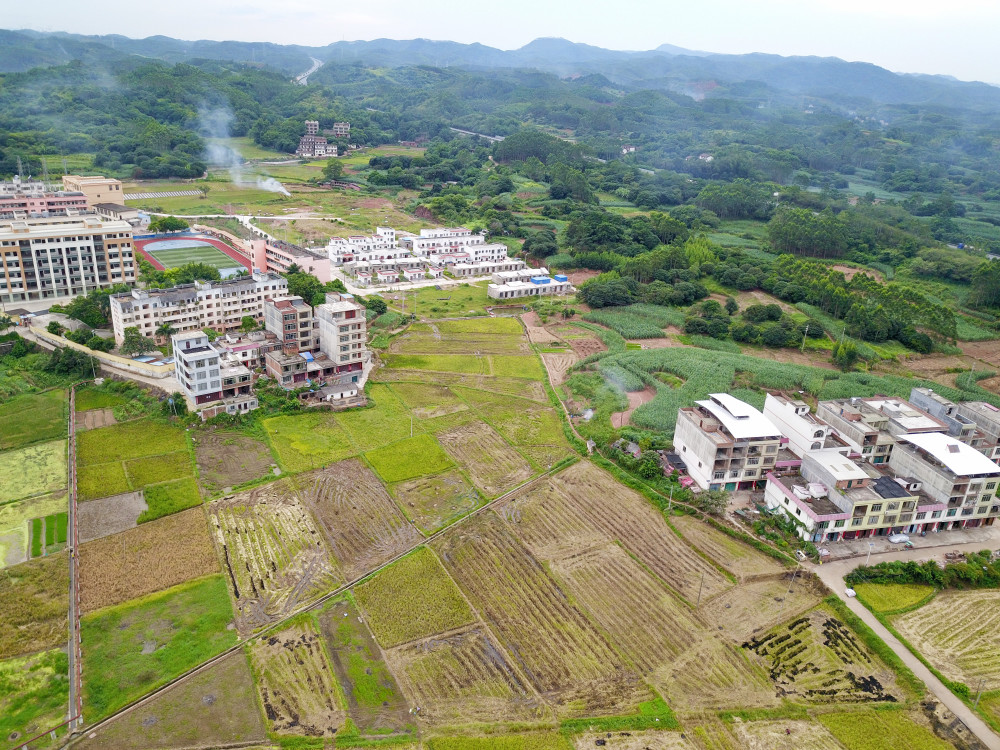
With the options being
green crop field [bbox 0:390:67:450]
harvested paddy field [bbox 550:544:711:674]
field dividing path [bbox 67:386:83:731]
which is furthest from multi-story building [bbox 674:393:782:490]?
green crop field [bbox 0:390:67:450]

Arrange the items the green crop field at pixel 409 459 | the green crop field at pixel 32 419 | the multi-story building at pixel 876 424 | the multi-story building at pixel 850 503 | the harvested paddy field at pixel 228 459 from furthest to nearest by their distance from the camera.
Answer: the green crop field at pixel 32 419 → the green crop field at pixel 409 459 → the multi-story building at pixel 876 424 → the harvested paddy field at pixel 228 459 → the multi-story building at pixel 850 503

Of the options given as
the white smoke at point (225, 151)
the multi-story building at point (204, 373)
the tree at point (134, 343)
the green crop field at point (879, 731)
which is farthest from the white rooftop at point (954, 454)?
the white smoke at point (225, 151)

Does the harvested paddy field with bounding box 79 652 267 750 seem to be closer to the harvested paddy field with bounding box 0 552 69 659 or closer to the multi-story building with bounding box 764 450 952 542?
the harvested paddy field with bounding box 0 552 69 659

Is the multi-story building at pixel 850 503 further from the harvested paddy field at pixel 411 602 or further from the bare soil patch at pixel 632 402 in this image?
the harvested paddy field at pixel 411 602

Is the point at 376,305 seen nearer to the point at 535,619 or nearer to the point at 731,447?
the point at 731,447

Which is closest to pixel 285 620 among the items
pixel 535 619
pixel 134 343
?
pixel 535 619

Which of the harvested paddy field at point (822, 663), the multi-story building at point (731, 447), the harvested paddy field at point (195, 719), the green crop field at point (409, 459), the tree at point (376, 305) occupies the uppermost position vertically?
the multi-story building at point (731, 447)

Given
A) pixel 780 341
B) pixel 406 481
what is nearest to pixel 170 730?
pixel 406 481
